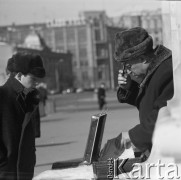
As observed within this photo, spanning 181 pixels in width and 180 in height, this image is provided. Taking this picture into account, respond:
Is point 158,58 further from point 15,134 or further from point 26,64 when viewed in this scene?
point 15,134

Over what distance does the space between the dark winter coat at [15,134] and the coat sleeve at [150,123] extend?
102 cm

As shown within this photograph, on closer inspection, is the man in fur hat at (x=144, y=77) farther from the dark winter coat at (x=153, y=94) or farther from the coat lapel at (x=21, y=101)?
the coat lapel at (x=21, y=101)

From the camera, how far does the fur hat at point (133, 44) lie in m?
3.90

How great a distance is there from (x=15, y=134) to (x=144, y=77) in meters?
1.15

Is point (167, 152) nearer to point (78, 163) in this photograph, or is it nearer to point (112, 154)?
point (112, 154)

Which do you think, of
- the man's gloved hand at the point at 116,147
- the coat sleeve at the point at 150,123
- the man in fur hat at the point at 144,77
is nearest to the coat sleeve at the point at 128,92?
the man in fur hat at the point at 144,77

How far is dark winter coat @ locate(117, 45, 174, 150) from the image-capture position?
12.3 ft

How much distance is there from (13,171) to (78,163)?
54cm

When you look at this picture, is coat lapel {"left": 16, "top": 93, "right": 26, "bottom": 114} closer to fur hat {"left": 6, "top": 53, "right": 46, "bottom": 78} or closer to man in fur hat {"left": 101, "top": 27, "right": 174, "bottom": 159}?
fur hat {"left": 6, "top": 53, "right": 46, "bottom": 78}

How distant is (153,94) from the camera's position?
3.87 meters

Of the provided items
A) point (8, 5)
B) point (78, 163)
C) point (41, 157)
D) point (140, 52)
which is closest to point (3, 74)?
point (8, 5)

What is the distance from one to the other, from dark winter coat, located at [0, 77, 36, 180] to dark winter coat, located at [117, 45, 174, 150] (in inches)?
39.7

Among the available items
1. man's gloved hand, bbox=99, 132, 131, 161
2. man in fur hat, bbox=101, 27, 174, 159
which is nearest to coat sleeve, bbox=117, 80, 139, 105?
man in fur hat, bbox=101, 27, 174, 159

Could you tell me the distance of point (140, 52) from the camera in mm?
3896
